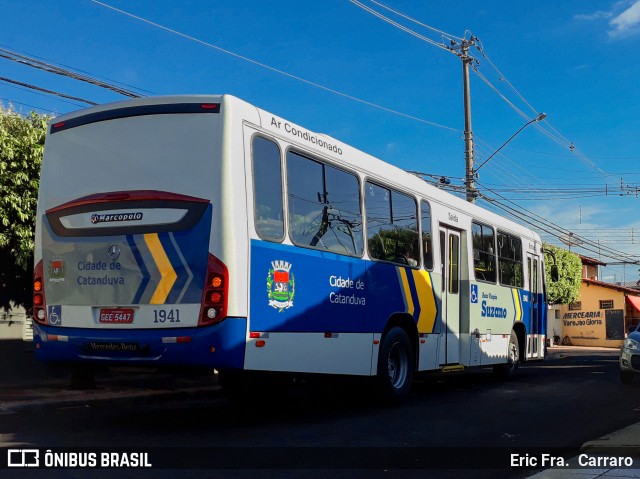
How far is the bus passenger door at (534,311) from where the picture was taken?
17500 mm

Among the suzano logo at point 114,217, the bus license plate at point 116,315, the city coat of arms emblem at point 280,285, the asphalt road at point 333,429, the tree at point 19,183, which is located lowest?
the asphalt road at point 333,429

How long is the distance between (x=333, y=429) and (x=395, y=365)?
2508 millimetres

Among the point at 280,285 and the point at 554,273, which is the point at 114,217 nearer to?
the point at 280,285

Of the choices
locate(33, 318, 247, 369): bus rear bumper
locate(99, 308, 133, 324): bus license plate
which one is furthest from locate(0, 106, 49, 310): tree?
locate(99, 308, 133, 324): bus license plate

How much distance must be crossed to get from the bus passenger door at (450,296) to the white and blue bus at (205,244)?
240cm

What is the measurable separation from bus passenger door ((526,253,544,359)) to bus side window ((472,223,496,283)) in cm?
264

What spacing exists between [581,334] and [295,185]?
52342 mm

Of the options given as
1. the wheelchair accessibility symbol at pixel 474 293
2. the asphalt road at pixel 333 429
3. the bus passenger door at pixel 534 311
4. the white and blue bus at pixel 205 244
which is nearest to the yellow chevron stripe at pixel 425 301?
the asphalt road at pixel 333 429

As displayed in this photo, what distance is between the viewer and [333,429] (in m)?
8.90

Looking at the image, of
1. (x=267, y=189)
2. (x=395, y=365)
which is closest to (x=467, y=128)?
(x=395, y=365)

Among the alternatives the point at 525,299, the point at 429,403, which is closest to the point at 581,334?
the point at 525,299

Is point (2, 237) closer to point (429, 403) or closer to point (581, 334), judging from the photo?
point (429, 403)

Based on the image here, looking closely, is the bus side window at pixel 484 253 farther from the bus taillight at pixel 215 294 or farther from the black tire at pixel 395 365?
the bus taillight at pixel 215 294

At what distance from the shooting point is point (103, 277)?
8.25 m
